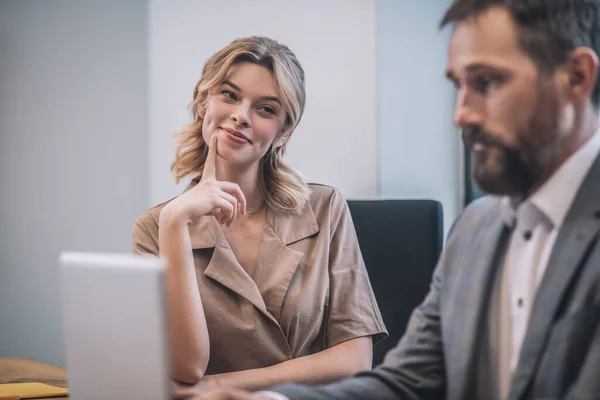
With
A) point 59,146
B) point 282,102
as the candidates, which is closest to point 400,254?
point 282,102

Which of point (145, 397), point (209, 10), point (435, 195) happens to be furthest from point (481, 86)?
point (209, 10)

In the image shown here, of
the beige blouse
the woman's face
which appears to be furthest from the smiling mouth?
the beige blouse

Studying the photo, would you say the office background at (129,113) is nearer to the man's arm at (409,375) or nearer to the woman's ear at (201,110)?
the woman's ear at (201,110)

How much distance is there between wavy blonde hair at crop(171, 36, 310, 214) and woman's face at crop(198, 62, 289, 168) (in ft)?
0.06

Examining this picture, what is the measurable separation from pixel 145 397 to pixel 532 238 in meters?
0.64

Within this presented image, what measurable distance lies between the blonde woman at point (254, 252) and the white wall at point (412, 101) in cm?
75

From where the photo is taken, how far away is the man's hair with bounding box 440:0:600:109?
1.22 meters

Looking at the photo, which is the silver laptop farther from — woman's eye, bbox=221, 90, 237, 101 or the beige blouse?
woman's eye, bbox=221, 90, 237, 101

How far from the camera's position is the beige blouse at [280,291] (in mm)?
1970

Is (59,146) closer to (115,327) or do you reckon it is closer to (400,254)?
(400,254)

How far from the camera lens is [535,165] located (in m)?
1.25

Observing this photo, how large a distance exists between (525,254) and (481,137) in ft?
0.65

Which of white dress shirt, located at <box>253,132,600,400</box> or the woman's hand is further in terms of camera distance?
the woman's hand

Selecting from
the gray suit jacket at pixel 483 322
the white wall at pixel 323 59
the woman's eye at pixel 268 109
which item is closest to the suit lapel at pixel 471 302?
the gray suit jacket at pixel 483 322
